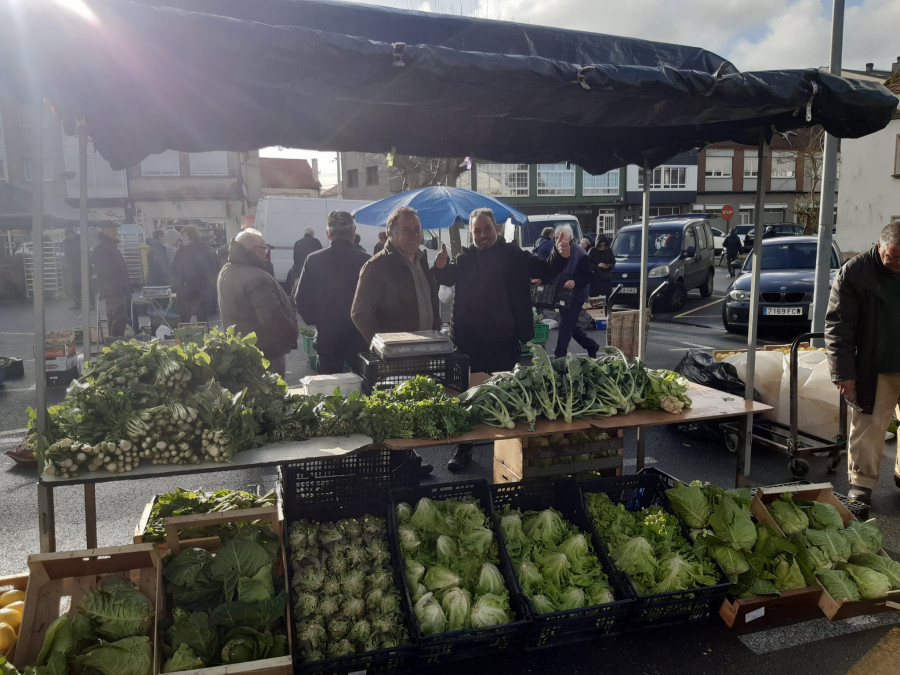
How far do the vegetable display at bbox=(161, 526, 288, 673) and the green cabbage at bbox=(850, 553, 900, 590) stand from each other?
3.15 meters

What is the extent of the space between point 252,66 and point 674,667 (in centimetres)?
338

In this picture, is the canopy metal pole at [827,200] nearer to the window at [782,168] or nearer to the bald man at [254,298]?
the bald man at [254,298]

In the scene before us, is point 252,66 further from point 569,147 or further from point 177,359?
point 569,147

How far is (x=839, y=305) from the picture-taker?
444cm

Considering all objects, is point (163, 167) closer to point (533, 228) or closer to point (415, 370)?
point (533, 228)

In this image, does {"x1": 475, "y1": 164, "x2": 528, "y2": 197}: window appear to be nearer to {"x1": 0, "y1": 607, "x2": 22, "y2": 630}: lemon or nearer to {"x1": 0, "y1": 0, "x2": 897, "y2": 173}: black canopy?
{"x1": 0, "y1": 0, "x2": 897, "y2": 173}: black canopy

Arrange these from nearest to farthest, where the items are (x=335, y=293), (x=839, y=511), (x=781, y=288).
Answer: (x=839, y=511)
(x=335, y=293)
(x=781, y=288)

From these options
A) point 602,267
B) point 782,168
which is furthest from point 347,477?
point 782,168

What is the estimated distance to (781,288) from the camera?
1126 centimetres

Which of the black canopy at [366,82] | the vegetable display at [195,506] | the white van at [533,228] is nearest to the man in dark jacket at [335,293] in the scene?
the black canopy at [366,82]

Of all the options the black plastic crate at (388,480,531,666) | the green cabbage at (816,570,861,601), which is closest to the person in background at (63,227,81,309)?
the black plastic crate at (388,480,531,666)

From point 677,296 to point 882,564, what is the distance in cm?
1256

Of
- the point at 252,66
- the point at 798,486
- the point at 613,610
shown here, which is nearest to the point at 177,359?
the point at 252,66

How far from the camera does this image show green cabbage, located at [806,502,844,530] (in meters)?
3.81
